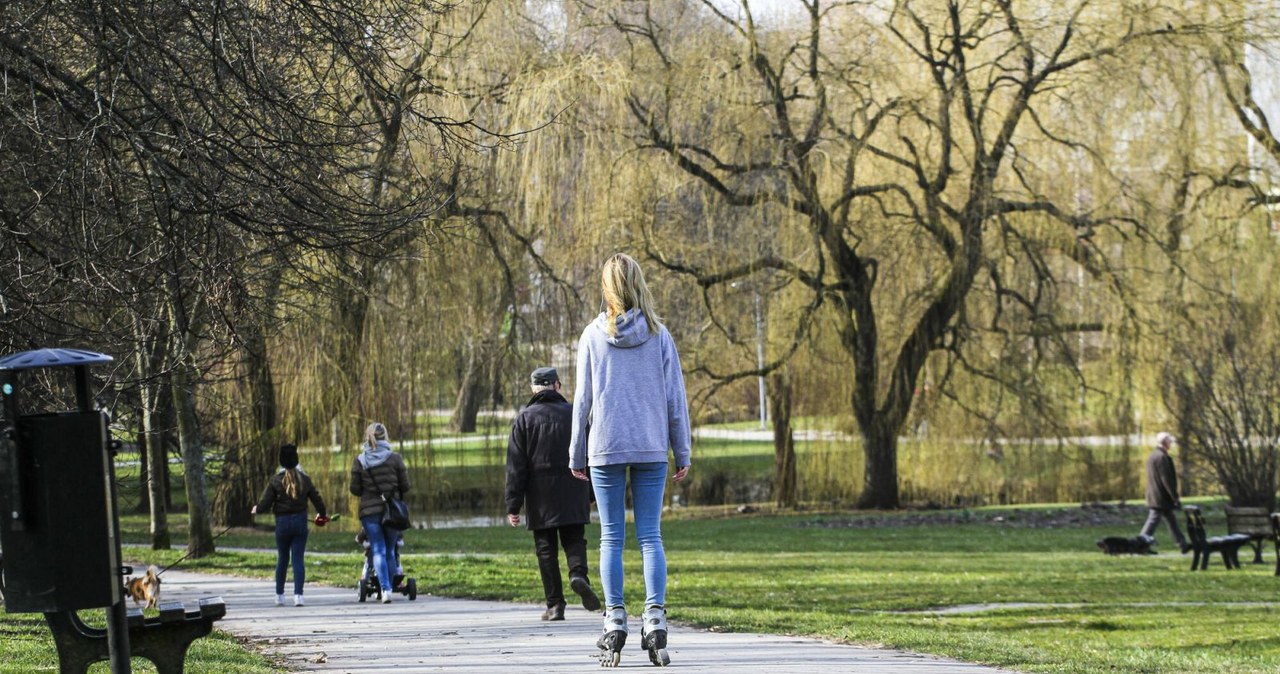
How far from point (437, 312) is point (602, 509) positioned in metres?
17.1

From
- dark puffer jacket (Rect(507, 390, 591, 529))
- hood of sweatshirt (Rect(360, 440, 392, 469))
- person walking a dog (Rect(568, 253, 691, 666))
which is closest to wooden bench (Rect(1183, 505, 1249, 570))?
hood of sweatshirt (Rect(360, 440, 392, 469))

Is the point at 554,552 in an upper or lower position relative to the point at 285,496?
lower

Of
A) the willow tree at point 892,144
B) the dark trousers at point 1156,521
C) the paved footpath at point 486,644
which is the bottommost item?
the dark trousers at point 1156,521

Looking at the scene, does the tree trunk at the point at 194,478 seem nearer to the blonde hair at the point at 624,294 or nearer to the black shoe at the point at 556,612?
the black shoe at the point at 556,612

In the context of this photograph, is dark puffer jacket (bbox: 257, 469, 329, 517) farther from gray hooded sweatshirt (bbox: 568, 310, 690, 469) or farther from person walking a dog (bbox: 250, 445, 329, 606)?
gray hooded sweatshirt (bbox: 568, 310, 690, 469)

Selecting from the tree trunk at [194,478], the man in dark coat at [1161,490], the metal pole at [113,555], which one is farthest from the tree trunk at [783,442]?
the metal pole at [113,555]

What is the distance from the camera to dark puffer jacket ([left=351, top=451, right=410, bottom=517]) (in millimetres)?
14273

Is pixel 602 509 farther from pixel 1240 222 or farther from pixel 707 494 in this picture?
pixel 707 494

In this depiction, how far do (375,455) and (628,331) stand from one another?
620cm

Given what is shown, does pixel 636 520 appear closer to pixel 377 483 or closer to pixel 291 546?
pixel 377 483

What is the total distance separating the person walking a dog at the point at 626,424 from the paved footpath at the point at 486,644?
47 cm

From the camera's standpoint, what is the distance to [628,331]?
868 cm

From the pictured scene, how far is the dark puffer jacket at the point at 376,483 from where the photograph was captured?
46.8ft

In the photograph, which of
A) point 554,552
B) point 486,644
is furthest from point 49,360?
point 554,552
